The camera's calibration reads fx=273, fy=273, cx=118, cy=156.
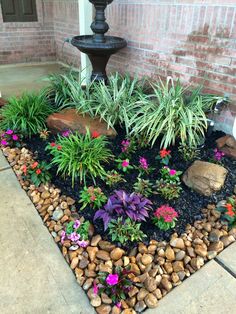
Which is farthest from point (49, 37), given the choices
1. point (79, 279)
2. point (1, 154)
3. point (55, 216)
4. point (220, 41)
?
point (79, 279)

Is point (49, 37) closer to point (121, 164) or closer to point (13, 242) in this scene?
point (121, 164)

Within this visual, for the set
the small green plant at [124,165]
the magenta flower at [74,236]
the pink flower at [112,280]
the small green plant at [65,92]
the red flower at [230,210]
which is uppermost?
the small green plant at [65,92]

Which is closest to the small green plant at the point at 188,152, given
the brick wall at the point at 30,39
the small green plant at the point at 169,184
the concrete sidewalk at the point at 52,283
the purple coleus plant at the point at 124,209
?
the small green plant at the point at 169,184

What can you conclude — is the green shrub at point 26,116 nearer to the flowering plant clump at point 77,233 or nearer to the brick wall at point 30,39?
the flowering plant clump at point 77,233

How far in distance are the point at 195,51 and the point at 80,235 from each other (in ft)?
7.05

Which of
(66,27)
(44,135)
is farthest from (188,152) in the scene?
(66,27)

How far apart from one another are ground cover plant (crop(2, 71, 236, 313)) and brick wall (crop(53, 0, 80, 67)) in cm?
299

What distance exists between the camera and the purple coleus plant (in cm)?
182

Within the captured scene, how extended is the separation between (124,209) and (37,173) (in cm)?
83

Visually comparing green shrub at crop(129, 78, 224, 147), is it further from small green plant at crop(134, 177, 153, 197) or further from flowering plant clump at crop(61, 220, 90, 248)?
flowering plant clump at crop(61, 220, 90, 248)

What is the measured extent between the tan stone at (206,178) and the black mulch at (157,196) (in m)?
0.05

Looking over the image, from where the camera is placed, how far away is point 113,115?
8.96ft

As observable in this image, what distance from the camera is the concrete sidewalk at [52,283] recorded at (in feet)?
4.69

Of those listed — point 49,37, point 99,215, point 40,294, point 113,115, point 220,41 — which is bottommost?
point 40,294
